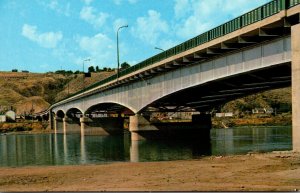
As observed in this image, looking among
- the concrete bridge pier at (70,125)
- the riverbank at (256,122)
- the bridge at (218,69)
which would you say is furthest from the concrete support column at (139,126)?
the riverbank at (256,122)

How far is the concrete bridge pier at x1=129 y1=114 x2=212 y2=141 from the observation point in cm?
6975

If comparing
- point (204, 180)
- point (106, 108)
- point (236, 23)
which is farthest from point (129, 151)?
point (106, 108)

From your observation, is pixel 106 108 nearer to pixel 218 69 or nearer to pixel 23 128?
pixel 23 128

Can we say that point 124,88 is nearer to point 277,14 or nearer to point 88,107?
point 88,107

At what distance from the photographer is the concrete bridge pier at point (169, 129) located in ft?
229

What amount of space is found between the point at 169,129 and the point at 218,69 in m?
33.0

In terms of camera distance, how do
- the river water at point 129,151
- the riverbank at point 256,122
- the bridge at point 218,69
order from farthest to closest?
the riverbank at point 256,122
the river water at point 129,151
the bridge at point 218,69

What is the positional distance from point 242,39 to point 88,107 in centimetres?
7060

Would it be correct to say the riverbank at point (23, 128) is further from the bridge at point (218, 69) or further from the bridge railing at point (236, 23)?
the bridge railing at point (236, 23)

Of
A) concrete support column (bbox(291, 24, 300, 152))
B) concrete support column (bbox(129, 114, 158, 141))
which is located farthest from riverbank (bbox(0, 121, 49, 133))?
concrete support column (bbox(291, 24, 300, 152))

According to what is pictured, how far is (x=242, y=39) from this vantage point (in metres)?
35.2

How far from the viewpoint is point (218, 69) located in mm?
41219

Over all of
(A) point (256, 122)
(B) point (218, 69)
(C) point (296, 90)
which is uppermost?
(B) point (218, 69)

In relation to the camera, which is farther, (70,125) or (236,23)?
(70,125)
